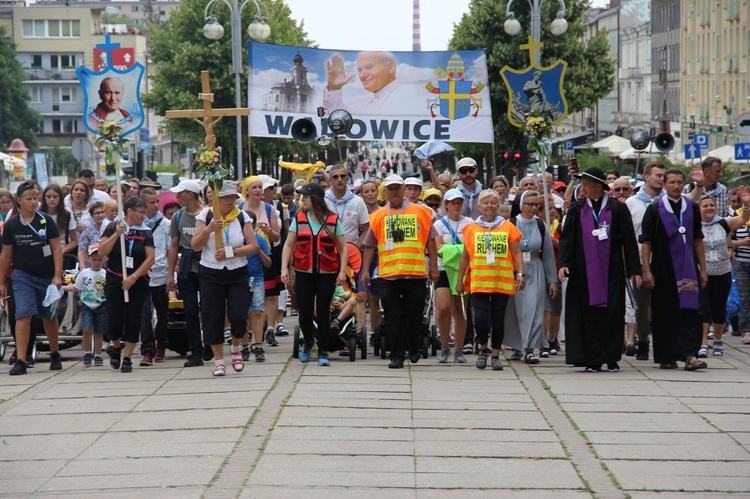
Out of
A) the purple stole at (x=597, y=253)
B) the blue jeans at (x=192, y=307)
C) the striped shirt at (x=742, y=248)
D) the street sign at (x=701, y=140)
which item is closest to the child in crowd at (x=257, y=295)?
the blue jeans at (x=192, y=307)

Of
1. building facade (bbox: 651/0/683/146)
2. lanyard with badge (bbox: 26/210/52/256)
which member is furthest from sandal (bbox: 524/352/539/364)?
building facade (bbox: 651/0/683/146)

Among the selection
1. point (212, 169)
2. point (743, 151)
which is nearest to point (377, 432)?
point (212, 169)

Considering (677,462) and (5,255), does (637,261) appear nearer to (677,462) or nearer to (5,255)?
(677,462)

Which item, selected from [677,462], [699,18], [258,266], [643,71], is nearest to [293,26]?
[699,18]

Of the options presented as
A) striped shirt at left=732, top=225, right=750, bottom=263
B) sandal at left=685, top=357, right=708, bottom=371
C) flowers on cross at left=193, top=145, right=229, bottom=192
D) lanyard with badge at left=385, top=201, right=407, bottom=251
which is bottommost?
sandal at left=685, top=357, right=708, bottom=371

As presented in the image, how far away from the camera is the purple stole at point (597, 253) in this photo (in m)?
12.1

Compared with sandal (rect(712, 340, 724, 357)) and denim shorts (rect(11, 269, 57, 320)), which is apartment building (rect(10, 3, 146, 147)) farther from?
sandal (rect(712, 340, 724, 357))

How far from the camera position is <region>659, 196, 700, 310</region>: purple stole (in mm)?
12281

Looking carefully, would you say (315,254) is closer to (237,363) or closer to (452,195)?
(237,363)

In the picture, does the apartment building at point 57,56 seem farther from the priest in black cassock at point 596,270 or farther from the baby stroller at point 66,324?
the priest in black cassock at point 596,270

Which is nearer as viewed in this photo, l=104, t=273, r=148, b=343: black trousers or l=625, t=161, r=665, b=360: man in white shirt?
l=104, t=273, r=148, b=343: black trousers

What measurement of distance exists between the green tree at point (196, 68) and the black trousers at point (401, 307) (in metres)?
43.4

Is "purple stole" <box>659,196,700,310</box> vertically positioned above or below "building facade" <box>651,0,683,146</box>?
A: below

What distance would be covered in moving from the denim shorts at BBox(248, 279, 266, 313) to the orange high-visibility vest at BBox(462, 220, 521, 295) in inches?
91.2
